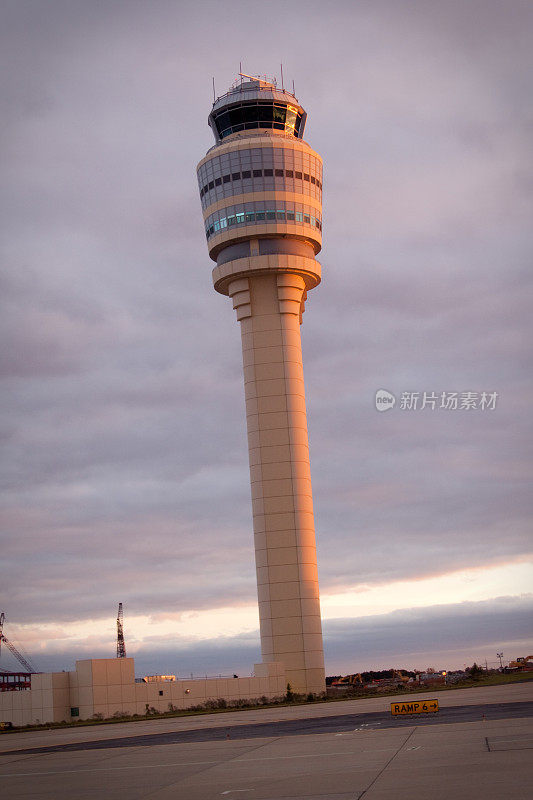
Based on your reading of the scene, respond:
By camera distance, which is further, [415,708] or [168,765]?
[415,708]

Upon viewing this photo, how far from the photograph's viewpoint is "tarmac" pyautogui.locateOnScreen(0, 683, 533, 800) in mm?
21516

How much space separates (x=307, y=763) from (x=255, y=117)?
95.5 meters

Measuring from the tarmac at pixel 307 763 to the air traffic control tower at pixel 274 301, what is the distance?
51.3 meters

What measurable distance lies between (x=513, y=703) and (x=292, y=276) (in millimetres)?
65320

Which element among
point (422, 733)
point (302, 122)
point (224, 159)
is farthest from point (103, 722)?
point (302, 122)

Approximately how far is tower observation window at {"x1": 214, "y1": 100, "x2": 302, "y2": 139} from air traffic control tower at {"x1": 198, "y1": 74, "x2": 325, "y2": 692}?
0.12m

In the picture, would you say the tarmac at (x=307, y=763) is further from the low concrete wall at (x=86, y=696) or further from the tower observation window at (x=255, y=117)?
the tower observation window at (x=255, y=117)

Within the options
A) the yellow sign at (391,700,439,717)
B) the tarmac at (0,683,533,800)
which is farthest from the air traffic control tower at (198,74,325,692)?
the tarmac at (0,683,533,800)

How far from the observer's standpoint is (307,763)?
28.1 m

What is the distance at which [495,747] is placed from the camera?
90.5ft

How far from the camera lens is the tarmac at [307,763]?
21516mm

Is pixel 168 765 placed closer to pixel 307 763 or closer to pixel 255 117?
pixel 307 763

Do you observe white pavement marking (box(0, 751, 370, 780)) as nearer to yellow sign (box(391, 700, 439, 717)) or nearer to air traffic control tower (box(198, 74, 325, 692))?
yellow sign (box(391, 700, 439, 717))

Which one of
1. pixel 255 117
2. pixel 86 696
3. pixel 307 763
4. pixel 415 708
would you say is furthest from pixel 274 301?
pixel 307 763
